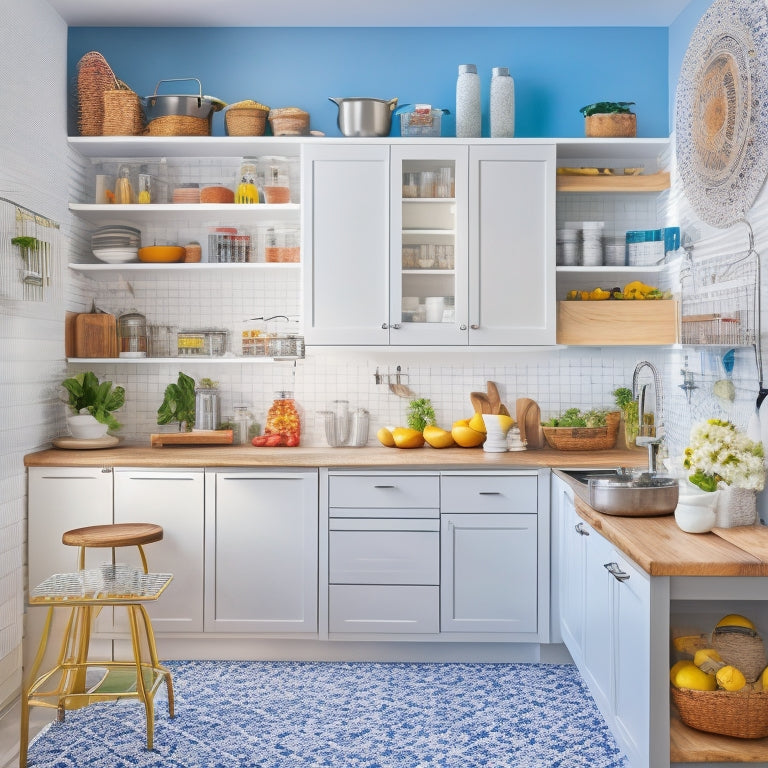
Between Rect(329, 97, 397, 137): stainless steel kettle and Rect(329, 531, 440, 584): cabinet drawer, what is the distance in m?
1.92

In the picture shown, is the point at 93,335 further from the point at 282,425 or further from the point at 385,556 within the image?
the point at 385,556

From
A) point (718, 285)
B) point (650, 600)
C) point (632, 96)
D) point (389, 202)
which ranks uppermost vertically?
point (632, 96)

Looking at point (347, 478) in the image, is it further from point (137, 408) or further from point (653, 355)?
point (653, 355)

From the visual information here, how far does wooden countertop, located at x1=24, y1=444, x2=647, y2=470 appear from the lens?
361cm

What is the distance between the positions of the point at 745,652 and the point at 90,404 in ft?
9.92

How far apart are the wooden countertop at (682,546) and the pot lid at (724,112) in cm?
123

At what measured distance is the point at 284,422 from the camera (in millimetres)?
4176

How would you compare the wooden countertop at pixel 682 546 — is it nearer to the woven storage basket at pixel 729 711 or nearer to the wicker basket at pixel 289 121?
the woven storage basket at pixel 729 711

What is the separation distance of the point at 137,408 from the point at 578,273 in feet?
7.94

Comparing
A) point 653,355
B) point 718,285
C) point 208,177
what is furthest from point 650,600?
point 208,177

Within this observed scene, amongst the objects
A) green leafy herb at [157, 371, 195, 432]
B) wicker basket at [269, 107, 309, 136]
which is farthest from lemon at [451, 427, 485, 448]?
wicker basket at [269, 107, 309, 136]

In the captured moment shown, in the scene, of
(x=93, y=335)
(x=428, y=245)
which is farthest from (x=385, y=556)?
(x=93, y=335)

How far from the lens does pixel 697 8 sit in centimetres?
369

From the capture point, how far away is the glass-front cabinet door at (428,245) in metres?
3.88
